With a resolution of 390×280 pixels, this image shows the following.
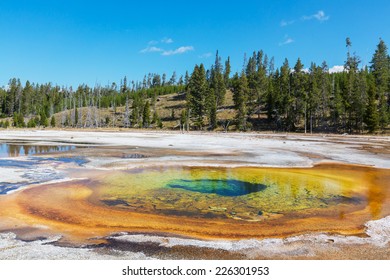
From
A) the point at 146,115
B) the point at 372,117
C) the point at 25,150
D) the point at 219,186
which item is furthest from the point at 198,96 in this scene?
the point at 219,186

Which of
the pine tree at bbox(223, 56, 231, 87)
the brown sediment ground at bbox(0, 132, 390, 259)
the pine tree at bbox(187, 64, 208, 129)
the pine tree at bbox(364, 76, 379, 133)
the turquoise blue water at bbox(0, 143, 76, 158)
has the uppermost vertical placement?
the pine tree at bbox(223, 56, 231, 87)

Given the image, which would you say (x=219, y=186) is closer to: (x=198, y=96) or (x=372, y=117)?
(x=372, y=117)

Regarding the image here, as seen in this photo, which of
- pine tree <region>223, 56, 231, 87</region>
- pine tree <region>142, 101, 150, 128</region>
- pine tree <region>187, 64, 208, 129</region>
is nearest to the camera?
pine tree <region>187, 64, 208, 129</region>

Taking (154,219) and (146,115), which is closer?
(154,219)

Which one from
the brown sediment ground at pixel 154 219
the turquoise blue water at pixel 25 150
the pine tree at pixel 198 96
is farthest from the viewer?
the pine tree at pixel 198 96

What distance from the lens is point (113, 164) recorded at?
1917cm

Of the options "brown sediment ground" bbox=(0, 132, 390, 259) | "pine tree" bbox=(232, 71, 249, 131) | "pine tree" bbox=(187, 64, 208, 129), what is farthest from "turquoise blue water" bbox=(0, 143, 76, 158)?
"pine tree" bbox=(187, 64, 208, 129)

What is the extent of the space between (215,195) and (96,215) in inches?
185

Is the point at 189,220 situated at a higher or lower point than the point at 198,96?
lower

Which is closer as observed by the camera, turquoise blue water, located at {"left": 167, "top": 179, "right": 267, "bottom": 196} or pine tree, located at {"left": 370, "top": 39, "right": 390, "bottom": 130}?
turquoise blue water, located at {"left": 167, "top": 179, "right": 267, "bottom": 196}

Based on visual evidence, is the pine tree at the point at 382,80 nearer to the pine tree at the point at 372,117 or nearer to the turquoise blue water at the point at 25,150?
the pine tree at the point at 372,117

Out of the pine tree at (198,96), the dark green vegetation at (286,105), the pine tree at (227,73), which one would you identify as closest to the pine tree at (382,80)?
the dark green vegetation at (286,105)

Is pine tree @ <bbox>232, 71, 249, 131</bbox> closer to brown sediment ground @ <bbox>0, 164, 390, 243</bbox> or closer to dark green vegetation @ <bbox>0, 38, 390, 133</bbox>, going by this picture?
dark green vegetation @ <bbox>0, 38, 390, 133</bbox>
